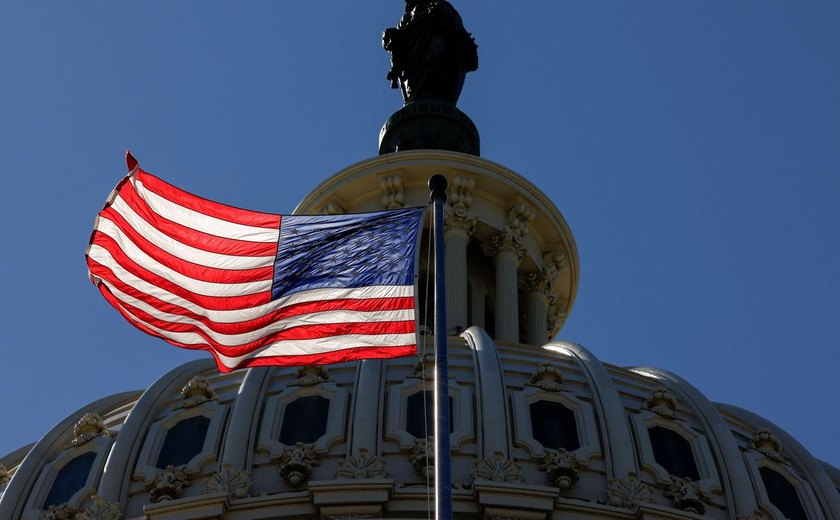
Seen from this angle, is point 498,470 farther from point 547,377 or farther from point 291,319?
point 291,319

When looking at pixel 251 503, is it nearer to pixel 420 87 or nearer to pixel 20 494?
pixel 20 494

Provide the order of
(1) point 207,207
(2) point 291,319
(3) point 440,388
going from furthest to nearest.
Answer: (1) point 207,207
(2) point 291,319
(3) point 440,388

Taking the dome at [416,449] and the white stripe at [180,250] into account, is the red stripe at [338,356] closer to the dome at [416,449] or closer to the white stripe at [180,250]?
the white stripe at [180,250]

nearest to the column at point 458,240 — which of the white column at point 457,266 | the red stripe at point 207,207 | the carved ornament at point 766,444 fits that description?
the white column at point 457,266

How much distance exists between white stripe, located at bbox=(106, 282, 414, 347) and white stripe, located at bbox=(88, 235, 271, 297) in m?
0.46

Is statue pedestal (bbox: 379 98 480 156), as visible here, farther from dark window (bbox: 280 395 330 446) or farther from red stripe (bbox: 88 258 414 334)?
red stripe (bbox: 88 258 414 334)

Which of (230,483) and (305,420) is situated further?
(305,420)

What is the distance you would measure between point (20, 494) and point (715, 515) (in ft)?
43.1

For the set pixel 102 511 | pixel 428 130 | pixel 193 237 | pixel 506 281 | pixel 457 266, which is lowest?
pixel 193 237

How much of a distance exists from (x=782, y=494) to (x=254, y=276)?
15.4 meters

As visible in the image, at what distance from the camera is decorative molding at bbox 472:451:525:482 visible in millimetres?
34594

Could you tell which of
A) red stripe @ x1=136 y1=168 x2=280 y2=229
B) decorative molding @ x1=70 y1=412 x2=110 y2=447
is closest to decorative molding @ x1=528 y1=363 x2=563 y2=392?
decorative molding @ x1=70 y1=412 x2=110 y2=447

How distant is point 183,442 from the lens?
3738 centimetres

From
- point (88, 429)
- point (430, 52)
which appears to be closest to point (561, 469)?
point (88, 429)
